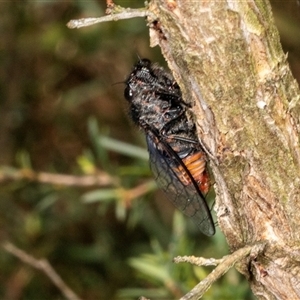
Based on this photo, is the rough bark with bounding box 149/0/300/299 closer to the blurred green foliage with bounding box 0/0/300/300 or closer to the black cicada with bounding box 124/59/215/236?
the black cicada with bounding box 124/59/215/236

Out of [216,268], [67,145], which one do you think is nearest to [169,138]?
[216,268]

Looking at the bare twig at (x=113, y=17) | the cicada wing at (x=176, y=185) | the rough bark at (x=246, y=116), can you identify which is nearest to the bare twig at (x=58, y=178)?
the cicada wing at (x=176, y=185)

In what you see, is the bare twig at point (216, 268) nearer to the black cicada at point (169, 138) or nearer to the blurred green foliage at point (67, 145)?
the black cicada at point (169, 138)

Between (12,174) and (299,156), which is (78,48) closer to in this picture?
(12,174)

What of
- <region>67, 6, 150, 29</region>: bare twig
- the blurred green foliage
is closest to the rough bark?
<region>67, 6, 150, 29</region>: bare twig

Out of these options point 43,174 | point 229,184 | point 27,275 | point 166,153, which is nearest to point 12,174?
point 43,174

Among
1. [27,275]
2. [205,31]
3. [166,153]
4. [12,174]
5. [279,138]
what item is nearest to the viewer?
[205,31]
